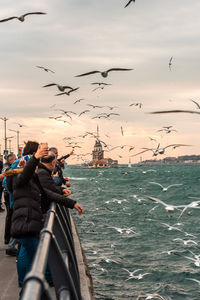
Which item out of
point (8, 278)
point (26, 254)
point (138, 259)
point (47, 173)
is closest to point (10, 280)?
point (8, 278)

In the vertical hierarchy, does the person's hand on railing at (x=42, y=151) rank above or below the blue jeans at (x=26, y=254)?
above

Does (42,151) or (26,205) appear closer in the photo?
(42,151)

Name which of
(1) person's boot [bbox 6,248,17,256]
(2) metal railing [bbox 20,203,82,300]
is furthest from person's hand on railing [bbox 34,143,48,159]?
(1) person's boot [bbox 6,248,17,256]

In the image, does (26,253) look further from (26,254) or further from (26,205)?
(26,205)

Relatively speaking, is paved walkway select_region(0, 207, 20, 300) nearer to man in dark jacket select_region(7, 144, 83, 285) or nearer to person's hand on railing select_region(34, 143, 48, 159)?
man in dark jacket select_region(7, 144, 83, 285)

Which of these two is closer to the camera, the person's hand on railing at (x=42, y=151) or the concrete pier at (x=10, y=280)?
the person's hand on railing at (x=42, y=151)

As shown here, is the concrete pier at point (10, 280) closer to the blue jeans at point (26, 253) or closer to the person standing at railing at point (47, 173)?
the blue jeans at point (26, 253)

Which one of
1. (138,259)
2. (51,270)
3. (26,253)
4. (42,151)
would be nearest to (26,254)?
(26,253)

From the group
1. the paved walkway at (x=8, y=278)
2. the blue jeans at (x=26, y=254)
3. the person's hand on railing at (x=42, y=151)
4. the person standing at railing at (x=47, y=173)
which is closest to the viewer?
the person's hand on railing at (x=42, y=151)

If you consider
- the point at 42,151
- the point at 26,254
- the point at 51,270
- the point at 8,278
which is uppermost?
the point at 42,151

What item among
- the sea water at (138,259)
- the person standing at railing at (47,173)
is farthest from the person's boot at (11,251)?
the sea water at (138,259)

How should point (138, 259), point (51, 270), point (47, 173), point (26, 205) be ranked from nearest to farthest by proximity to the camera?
point (51, 270)
point (26, 205)
point (47, 173)
point (138, 259)

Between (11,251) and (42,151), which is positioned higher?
(42,151)

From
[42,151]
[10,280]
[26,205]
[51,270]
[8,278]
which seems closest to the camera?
[51,270]
